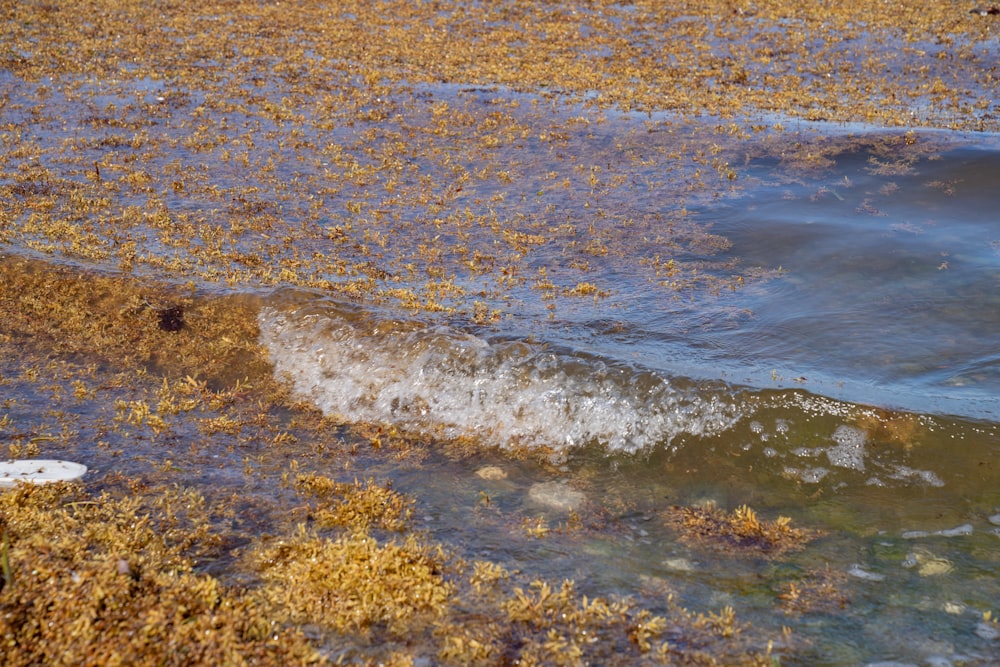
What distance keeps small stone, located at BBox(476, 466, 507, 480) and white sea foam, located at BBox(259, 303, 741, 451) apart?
0.49 m

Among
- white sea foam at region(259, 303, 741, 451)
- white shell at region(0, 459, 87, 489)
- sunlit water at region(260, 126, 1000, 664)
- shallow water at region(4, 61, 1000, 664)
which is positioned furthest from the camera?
white sea foam at region(259, 303, 741, 451)

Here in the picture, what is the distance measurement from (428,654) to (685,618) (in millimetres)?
1586

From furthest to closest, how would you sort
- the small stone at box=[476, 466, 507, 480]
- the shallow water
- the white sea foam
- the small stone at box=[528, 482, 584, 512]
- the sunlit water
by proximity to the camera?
1. the white sea foam
2. the small stone at box=[476, 466, 507, 480]
3. the small stone at box=[528, 482, 584, 512]
4. the shallow water
5. the sunlit water

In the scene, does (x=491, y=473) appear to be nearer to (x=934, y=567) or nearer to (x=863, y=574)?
(x=863, y=574)

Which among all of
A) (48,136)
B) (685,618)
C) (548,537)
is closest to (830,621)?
(685,618)

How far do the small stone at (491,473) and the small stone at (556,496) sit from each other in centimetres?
33

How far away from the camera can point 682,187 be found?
13820mm

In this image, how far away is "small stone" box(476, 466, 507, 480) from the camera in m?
7.22

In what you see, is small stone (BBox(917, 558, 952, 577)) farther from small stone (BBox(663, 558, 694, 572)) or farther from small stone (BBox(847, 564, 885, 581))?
small stone (BBox(663, 558, 694, 572))

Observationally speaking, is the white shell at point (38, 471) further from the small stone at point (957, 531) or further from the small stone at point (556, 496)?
the small stone at point (957, 531)

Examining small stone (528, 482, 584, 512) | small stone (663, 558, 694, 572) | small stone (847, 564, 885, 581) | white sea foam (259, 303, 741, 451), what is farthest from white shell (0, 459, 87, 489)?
small stone (847, 564, 885, 581)

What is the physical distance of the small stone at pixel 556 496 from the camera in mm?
6758

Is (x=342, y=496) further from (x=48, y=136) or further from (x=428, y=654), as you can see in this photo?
(x=48, y=136)

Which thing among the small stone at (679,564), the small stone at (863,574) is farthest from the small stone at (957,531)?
the small stone at (679,564)
